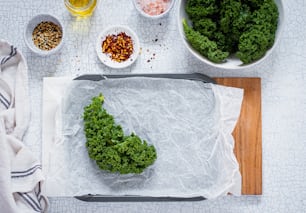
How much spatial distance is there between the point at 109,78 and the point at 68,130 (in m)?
0.14

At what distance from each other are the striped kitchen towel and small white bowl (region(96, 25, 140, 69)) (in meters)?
0.17

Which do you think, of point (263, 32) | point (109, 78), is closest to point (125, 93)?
point (109, 78)

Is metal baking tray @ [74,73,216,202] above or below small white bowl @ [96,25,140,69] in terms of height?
below

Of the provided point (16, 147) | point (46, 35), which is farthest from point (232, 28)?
point (16, 147)

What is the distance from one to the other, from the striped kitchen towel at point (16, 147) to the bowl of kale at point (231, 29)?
0.38m

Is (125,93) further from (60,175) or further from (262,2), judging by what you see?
(262,2)

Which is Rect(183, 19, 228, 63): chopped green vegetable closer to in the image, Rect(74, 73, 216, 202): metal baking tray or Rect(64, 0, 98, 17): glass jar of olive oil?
Rect(74, 73, 216, 202): metal baking tray

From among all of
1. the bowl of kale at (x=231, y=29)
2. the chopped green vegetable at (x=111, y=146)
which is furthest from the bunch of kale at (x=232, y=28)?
the chopped green vegetable at (x=111, y=146)

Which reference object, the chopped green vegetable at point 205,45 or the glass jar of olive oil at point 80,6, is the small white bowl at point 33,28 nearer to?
the glass jar of olive oil at point 80,6

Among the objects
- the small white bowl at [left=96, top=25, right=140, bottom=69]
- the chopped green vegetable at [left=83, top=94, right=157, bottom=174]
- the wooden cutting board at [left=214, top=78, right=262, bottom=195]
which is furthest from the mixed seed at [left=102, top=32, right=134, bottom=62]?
the wooden cutting board at [left=214, top=78, right=262, bottom=195]

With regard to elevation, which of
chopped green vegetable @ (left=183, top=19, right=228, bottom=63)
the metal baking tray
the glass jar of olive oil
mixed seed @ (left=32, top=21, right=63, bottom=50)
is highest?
the glass jar of olive oil

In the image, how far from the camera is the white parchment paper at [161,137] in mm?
1206

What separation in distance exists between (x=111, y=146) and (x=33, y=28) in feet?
1.07

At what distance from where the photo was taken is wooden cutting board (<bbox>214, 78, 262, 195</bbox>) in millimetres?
1220
